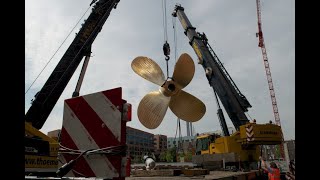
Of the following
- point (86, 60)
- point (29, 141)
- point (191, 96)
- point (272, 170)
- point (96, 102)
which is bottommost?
point (272, 170)

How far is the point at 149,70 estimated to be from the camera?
497 inches

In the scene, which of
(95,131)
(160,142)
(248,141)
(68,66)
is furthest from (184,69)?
(160,142)

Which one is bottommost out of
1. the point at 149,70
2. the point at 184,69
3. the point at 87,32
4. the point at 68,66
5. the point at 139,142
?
the point at 139,142

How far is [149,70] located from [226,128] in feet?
34.1

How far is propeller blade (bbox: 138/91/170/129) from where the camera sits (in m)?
12.3

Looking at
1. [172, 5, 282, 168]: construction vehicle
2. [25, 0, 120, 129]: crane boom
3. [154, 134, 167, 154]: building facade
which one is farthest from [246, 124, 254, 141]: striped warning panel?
[154, 134, 167, 154]: building facade

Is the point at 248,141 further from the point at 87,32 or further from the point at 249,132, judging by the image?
the point at 87,32

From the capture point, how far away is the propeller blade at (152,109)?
1230cm

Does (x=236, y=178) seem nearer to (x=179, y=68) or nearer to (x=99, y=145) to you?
(x=99, y=145)

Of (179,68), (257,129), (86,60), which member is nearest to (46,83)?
(86,60)

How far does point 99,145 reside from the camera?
3541 mm
